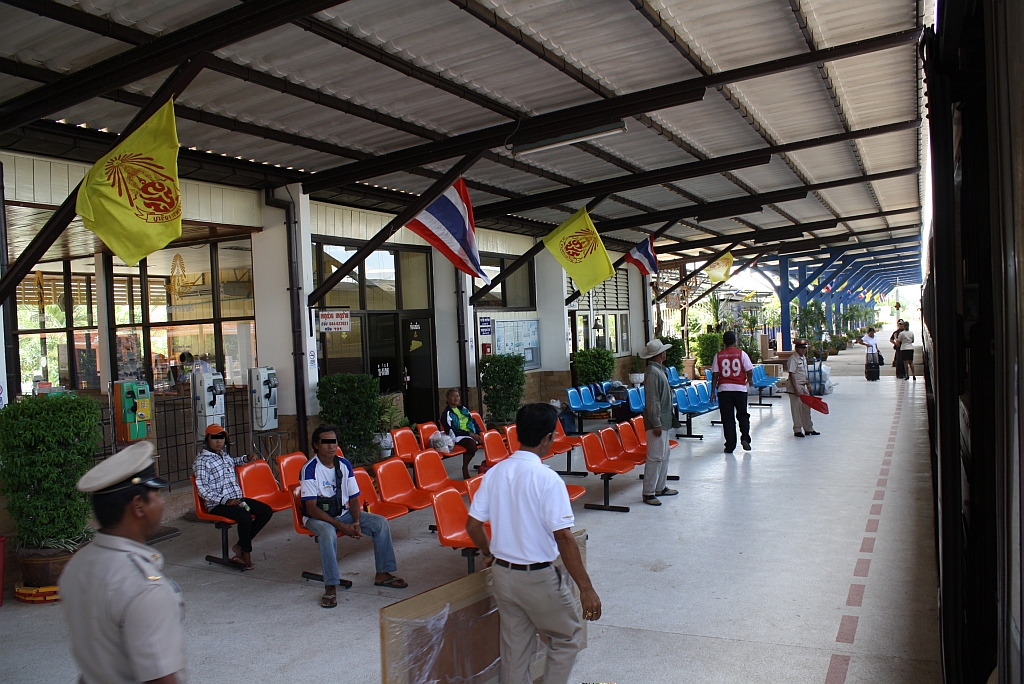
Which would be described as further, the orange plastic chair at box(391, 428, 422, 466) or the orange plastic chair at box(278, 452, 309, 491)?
the orange plastic chair at box(391, 428, 422, 466)

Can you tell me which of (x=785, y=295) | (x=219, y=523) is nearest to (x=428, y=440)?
(x=219, y=523)

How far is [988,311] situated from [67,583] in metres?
3.35

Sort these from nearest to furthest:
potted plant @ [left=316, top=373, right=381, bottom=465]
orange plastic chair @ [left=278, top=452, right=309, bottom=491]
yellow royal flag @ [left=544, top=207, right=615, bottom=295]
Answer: orange plastic chair @ [left=278, top=452, right=309, bottom=491] < potted plant @ [left=316, top=373, right=381, bottom=465] < yellow royal flag @ [left=544, top=207, right=615, bottom=295]

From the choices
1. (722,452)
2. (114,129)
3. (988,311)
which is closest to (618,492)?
(722,452)

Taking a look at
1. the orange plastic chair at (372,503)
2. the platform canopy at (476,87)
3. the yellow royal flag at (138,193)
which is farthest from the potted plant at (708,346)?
the yellow royal flag at (138,193)

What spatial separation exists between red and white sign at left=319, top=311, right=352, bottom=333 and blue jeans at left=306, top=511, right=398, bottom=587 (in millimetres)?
5367

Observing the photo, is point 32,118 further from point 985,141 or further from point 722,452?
point 722,452

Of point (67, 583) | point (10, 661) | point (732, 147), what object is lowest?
point (10, 661)

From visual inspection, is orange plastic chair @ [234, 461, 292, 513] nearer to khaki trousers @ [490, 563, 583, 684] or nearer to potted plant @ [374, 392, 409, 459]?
potted plant @ [374, 392, 409, 459]

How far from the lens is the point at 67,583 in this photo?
236cm

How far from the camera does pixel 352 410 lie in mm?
10289

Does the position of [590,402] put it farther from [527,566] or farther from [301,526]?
[527,566]

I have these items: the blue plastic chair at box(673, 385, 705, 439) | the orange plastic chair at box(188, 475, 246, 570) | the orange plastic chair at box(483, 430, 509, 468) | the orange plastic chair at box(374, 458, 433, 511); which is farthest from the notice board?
the orange plastic chair at box(188, 475, 246, 570)

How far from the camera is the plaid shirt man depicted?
6684mm
